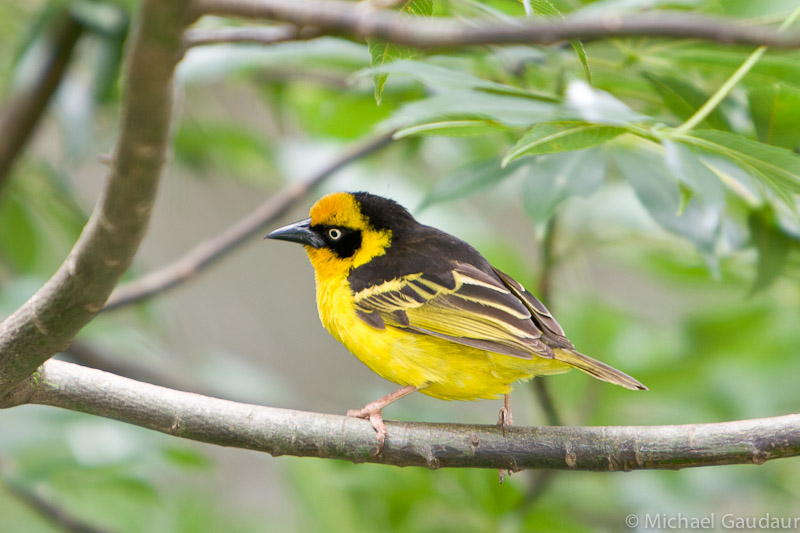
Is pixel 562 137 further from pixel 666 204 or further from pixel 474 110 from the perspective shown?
pixel 666 204

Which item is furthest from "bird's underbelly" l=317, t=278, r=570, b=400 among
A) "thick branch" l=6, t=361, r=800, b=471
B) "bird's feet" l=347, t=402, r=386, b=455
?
"thick branch" l=6, t=361, r=800, b=471

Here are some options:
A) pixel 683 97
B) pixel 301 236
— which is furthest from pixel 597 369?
pixel 301 236

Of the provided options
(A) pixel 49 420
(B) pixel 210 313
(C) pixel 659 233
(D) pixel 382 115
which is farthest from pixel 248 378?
(B) pixel 210 313

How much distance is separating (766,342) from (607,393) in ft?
2.91

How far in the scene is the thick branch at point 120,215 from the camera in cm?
112

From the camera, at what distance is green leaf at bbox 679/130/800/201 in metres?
2.00

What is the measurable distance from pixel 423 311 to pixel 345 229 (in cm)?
73

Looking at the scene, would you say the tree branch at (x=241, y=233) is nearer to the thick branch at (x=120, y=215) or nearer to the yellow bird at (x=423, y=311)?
the yellow bird at (x=423, y=311)

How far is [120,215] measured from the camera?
1389 millimetres

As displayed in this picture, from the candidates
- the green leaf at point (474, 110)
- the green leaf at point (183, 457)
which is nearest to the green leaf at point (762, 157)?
the green leaf at point (474, 110)

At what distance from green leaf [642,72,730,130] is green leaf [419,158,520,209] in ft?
1.72

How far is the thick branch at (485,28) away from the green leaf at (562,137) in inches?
36.7

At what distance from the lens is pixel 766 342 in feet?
13.4

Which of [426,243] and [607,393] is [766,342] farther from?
[426,243]
